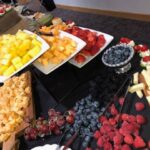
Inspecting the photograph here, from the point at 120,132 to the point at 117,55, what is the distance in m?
0.34

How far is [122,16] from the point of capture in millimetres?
3004

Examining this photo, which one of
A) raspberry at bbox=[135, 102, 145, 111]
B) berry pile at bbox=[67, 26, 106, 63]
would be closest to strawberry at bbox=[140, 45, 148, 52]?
berry pile at bbox=[67, 26, 106, 63]

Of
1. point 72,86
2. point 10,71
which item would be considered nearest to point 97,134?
point 72,86

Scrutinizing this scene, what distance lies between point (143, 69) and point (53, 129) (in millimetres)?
406

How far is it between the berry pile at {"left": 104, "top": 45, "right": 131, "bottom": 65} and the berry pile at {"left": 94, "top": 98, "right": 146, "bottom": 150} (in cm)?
22

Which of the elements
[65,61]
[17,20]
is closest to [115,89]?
[65,61]

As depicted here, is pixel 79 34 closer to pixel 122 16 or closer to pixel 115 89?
pixel 115 89

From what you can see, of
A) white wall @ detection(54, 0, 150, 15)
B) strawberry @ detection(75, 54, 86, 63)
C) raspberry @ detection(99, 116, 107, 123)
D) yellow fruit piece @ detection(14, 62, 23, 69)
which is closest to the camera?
raspberry @ detection(99, 116, 107, 123)

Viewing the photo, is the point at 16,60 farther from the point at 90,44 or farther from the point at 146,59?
the point at 146,59

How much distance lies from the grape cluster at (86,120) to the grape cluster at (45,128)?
0.14 ft

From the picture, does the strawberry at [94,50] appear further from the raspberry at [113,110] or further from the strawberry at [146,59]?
the raspberry at [113,110]

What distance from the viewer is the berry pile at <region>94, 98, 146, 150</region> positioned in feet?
3.08

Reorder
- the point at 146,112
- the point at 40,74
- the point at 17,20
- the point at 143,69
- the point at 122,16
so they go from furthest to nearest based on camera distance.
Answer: the point at 122,16
the point at 17,20
the point at 40,74
the point at 143,69
the point at 146,112

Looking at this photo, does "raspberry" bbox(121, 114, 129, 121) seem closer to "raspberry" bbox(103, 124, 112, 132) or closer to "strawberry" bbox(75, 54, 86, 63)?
"raspberry" bbox(103, 124, 112, 132)
